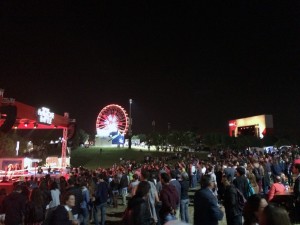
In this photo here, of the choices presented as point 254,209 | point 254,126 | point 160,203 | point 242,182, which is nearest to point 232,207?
point 160,203

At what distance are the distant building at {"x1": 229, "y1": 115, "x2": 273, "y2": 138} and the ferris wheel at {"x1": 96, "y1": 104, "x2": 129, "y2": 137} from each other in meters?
40.1

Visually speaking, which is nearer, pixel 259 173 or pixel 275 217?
pixel 275 217

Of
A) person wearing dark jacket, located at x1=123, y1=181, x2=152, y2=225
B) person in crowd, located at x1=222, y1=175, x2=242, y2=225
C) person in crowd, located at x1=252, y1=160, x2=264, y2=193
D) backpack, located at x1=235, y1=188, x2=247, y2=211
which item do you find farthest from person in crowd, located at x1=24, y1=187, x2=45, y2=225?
person in crowd, located at x1=252, y1=160, x2=264, y2=193

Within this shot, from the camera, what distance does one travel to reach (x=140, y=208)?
5.22 meters

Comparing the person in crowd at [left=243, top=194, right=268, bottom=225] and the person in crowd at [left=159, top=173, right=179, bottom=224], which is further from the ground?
the person in crowd at [left=243, top=194, right=268, bottom=225]

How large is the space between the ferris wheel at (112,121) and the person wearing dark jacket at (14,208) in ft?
218

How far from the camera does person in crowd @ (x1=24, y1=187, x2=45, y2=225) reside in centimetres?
762

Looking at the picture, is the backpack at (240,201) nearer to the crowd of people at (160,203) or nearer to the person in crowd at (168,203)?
A: the crowd of people at (160,203)

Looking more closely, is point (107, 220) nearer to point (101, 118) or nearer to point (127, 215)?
point (127, 215)

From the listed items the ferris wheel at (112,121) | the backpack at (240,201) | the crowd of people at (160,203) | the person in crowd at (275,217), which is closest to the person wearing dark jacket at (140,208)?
the crowd of people at (160,203)

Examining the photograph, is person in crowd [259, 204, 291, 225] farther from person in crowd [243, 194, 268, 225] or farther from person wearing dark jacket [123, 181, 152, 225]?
person wearing dark jacket [123, 181, 152, 225]

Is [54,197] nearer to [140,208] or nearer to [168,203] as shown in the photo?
[168,203]

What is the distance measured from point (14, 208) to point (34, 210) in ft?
1.88

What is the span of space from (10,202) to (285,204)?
7145mm
